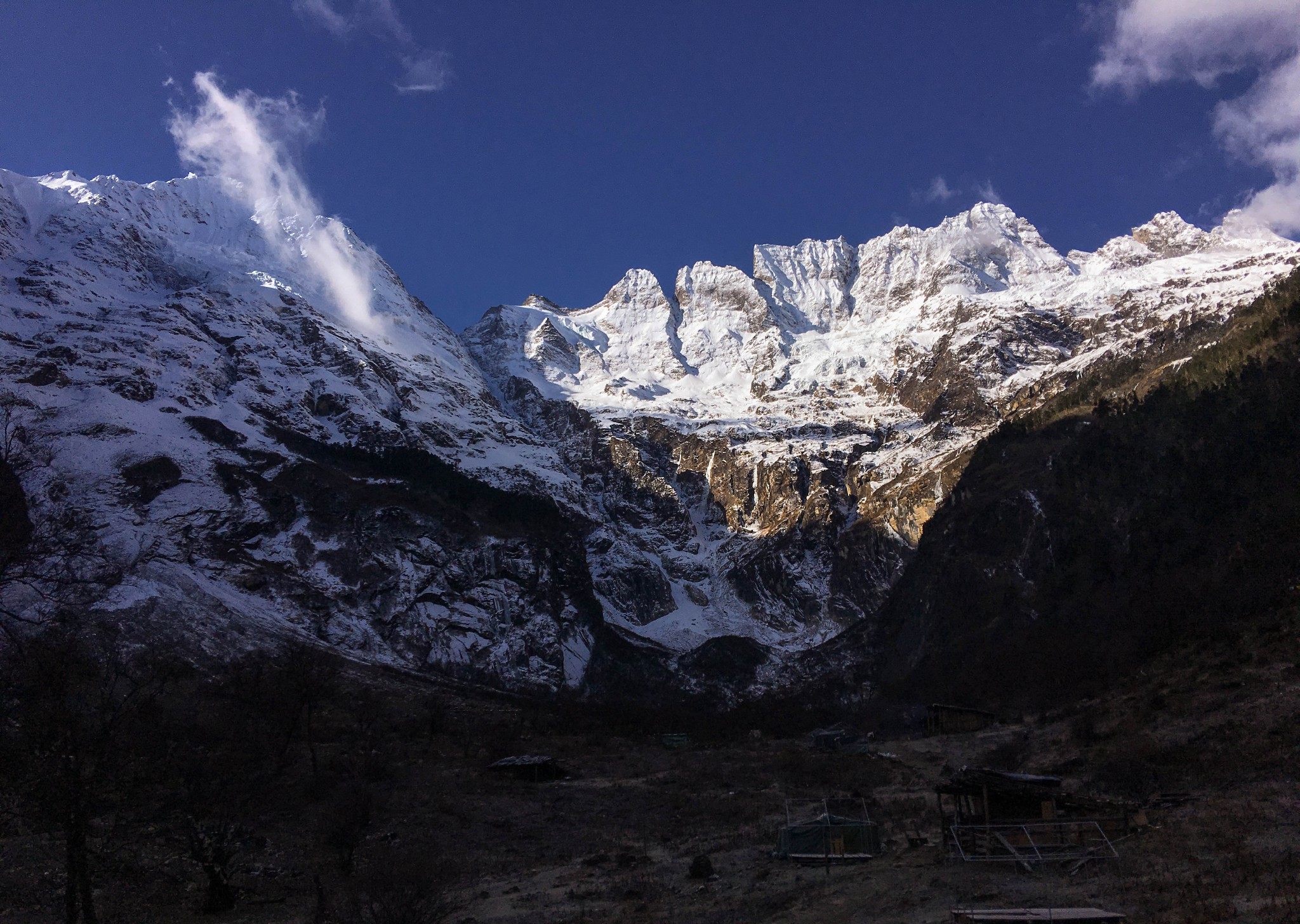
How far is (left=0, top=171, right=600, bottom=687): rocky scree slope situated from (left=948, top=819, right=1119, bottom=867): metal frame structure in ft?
277

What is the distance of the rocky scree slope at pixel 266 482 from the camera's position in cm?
11569

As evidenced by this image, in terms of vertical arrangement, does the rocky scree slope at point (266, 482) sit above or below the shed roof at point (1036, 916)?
above

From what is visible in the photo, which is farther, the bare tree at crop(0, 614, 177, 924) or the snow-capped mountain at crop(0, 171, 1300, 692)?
the snow-capped mountain at crop(0, 171, 1300, 692)

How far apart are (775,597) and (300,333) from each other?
127086mm

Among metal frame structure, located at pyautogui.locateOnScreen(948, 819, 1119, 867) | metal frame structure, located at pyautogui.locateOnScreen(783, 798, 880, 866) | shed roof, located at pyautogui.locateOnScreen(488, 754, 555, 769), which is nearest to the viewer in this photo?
metal frame structure, located at pyautogui.locateOnScreen(948, 819, 1119, 867)

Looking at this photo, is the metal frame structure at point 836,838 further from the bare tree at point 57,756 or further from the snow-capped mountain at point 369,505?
the snow-capped mountain at point 369,505

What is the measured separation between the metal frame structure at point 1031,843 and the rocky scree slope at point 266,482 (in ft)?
277

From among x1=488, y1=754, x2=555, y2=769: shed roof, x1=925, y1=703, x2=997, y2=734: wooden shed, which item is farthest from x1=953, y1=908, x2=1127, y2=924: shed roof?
x1=925, y1=703, x2=997, y2=734: wooden shed

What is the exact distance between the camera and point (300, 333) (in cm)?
19712

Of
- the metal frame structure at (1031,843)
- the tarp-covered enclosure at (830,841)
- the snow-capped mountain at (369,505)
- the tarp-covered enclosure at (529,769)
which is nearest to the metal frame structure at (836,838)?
the tarp-covered enclosure at (830,841)

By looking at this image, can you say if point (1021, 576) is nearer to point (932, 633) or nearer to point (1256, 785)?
point (932, 633)

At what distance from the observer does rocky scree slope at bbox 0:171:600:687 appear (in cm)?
11569

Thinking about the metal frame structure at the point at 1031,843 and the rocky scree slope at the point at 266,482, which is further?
the rocky scree slope at the point at 266,482

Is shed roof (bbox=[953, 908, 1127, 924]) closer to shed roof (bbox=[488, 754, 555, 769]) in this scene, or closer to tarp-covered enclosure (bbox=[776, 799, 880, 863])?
tarp-covered enclosure (bbox=[776, 799, 880, 863])
